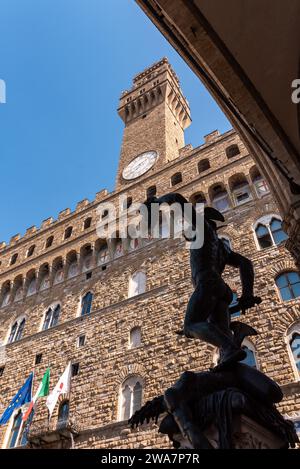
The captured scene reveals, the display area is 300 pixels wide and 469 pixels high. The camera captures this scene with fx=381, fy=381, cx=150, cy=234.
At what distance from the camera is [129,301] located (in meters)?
11.9

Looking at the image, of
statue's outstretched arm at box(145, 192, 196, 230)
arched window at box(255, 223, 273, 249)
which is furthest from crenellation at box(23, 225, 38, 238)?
statue's outstretched arm at box(145, 192, 196, 230)

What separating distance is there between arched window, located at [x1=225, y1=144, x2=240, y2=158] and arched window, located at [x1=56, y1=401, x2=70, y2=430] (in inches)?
386

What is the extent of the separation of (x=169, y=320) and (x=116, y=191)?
7.71 meters

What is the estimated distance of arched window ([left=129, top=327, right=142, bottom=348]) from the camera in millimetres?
10595

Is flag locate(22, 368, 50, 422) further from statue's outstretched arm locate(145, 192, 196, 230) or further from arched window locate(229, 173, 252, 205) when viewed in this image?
statue's outstretched arm locate(145, 192, 196, 230)

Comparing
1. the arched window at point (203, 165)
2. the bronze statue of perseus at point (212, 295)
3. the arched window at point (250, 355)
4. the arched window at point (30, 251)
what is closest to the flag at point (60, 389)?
the arched window at point (250, 355)

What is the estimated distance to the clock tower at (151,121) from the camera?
57.4ft

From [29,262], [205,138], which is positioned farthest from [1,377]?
[205,138]

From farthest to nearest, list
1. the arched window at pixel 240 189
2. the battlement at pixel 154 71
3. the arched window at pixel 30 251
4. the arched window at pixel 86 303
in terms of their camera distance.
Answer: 1. the battlement at pixel 154 71
2. the arched window at pixel 30 251
3. the arched window at pixel 86 303
4. the arched window at pixel 240 189

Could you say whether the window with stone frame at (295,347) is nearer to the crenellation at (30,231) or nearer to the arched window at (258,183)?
the arched window at (258,183)

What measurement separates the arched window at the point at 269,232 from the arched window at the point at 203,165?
12.6ft

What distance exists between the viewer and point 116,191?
54.3 feet
